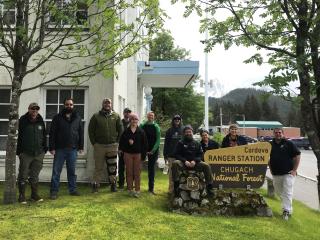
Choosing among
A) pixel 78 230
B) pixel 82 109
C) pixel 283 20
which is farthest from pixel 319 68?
pixel 82 109

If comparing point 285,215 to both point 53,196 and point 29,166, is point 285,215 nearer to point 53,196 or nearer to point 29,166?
point 53,196

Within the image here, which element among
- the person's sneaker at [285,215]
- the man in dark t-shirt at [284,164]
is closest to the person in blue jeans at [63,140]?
the man in dark t-shirt at [284,164]

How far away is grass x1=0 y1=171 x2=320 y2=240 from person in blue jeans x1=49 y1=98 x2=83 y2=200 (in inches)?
20.6

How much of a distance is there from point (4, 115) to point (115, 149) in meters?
3.24

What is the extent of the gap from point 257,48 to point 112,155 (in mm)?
4664

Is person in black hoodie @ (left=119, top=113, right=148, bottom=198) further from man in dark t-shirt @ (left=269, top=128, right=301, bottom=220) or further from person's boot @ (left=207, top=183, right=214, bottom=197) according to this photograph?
man in dark t-shirt @ (left=269, top=128, right=301, bottom=220)

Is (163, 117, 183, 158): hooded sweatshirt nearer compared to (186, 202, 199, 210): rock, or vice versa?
(186, 202, 199, 210): rock

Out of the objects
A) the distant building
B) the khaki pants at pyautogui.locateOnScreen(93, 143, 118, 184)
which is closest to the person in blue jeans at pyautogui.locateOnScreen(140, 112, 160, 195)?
the khaki pants at pyautogui.locateOnScreen(93, 143, 118, 184)

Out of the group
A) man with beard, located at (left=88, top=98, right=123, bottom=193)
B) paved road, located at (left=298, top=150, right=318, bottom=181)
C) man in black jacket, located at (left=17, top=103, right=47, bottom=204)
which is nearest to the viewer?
man in black jacket, located at (left=17, top=103, right=47, bottom=204)

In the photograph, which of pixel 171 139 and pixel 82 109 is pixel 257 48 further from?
pixel 82 109

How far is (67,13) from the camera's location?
8.55 m

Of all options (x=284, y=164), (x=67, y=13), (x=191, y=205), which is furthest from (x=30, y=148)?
(x=284, y=164)

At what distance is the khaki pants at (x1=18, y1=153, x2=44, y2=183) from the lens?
8.88 m

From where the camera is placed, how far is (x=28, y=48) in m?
8.61
